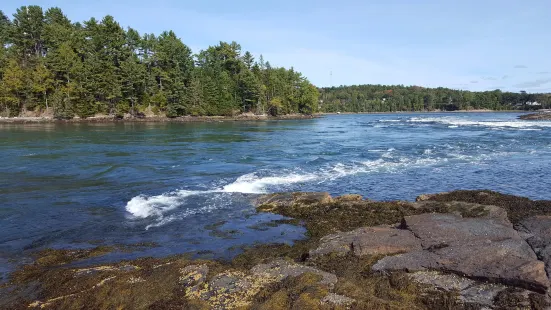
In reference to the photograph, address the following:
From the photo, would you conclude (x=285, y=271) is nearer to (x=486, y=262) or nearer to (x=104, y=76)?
(x=486, y=262)

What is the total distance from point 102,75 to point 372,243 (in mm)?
86364

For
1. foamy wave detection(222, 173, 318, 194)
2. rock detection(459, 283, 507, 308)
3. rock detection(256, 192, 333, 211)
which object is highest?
rock detection(459, 283, 507, 308)

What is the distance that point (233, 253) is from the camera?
26.9ft

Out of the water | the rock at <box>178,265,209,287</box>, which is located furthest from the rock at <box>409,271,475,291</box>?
the water

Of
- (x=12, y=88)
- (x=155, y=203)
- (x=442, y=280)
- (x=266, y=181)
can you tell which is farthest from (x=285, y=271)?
(x=12, y=88)

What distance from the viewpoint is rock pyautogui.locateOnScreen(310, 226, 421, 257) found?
22.7 feet

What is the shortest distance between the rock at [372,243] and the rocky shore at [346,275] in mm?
21

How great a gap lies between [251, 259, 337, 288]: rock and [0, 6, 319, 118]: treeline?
82.3 meters

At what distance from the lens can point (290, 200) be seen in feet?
40.9

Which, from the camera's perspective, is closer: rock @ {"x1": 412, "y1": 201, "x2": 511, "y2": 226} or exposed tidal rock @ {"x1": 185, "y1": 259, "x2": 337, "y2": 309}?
exposed tidal rock @ {"x1": 185, "y1": 259, "x2": 337, "y2": 309}

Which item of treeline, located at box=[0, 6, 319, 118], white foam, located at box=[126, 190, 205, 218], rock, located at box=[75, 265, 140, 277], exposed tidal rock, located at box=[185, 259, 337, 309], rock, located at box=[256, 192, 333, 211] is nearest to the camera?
exposed tidal rock, located at box=[185, 259, 337, 309]

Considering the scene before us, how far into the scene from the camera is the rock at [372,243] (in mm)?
6910

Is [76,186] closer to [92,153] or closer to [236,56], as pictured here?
[92,153]

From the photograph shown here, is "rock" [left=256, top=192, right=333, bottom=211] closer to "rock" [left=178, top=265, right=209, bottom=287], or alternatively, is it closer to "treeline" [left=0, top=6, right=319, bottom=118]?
"rock" [left=178, top=265, right=209, bottom=287]
